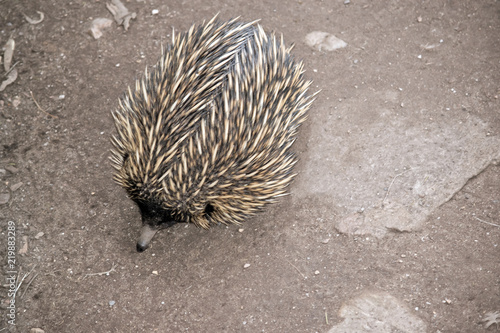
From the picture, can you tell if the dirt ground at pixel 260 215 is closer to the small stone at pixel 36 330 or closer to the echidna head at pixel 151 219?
the small stone at pixel 36 330

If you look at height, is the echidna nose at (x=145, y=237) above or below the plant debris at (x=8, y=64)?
below

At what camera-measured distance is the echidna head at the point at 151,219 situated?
3.27 m

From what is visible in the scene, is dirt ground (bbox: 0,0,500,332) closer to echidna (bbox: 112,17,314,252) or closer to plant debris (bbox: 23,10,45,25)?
plant debris (bbox: 23,10,45,25)

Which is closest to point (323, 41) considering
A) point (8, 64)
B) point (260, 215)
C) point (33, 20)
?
point (260, 215)

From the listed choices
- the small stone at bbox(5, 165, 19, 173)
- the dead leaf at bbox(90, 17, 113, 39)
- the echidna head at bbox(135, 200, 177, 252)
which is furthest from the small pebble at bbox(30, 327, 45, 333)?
the dead leaf at bbox(90, 17, 113, 39)

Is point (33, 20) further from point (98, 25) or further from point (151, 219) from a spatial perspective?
point (151, 219)

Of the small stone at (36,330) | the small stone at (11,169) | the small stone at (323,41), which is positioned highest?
the small stone at (323,41)

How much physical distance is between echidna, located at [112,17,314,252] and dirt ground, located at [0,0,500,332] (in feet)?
1.25

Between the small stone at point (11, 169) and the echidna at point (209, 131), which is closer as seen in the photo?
the echidna at point (209, 131)

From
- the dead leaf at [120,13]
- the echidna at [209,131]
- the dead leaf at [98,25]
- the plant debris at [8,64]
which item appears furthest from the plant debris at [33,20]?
the echidna at [209,131]

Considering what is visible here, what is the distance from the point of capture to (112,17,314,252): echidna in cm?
306

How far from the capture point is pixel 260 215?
392cm

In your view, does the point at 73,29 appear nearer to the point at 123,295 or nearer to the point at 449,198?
the point at 123,295

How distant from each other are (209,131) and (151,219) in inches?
29.7
